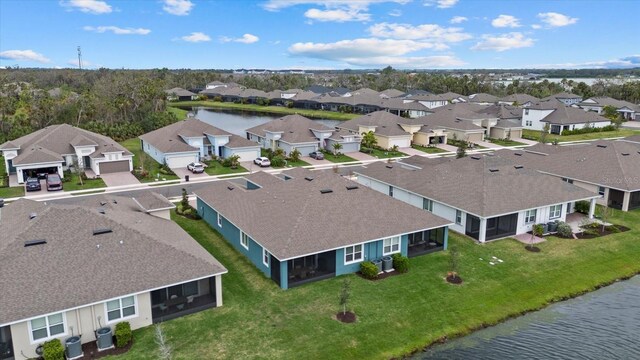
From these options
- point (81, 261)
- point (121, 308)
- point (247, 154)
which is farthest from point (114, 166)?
point (121, 308)

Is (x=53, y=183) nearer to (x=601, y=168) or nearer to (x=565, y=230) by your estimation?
(x=565, y=230)

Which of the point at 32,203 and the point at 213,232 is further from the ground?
the point at 32,203

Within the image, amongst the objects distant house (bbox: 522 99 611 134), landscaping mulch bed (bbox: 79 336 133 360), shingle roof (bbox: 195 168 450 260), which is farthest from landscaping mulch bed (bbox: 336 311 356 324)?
distant house (bbox: 522 99 611 134)

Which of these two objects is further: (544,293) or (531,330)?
(544,293)

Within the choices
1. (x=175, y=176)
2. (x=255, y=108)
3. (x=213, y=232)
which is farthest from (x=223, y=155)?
(x=255, y=108)

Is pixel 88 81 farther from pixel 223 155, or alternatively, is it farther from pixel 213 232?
pixel 213 232

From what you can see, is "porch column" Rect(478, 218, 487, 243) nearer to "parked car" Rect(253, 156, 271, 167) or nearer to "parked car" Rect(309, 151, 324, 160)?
"parked car" Rect(253, 156, 271, 167)
